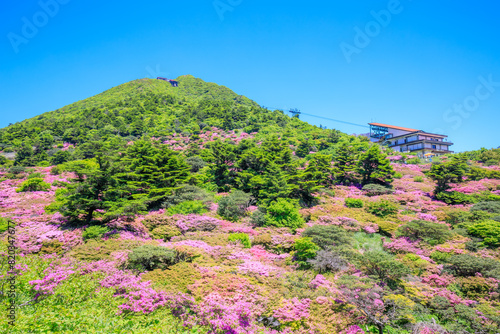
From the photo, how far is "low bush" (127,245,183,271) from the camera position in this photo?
10789 millimetres

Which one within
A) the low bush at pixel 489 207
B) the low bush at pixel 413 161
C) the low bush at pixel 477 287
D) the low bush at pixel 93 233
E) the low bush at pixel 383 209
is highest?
the low bush at pixel 413 161

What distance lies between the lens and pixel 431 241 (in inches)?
607

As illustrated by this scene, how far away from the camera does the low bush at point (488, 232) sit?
14.1 meters

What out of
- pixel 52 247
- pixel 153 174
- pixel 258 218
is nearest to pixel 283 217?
pixel 258 218

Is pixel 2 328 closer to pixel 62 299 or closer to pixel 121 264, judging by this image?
pixel 62 299

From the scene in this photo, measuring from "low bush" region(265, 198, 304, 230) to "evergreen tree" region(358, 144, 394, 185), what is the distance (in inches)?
606

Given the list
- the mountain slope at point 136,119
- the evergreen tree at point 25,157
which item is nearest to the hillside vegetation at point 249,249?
the evergreen tree at point 25,157

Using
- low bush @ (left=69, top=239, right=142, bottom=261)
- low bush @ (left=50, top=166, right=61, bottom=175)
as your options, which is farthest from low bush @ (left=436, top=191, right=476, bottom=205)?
low bush @ (left=50, top=166, right=61, bottom=175)

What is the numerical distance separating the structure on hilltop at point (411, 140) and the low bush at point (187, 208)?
48795mm

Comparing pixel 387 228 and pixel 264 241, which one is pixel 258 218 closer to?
pixel 264 241

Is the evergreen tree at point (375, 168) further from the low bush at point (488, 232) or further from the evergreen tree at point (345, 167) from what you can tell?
the low bush at point (488, 232)

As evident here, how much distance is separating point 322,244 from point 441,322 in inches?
227

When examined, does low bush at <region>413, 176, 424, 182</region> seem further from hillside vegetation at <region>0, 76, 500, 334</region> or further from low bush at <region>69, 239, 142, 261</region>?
low bush at <region>69, 239, 142, 261</region>

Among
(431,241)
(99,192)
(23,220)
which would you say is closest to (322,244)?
(431,241)
